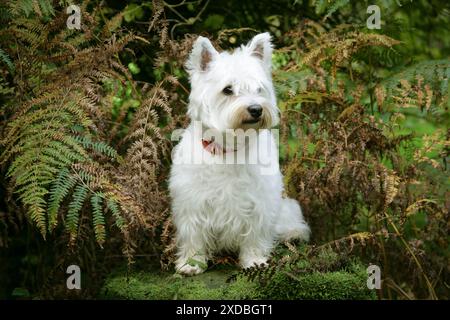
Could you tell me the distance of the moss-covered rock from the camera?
4434 mm

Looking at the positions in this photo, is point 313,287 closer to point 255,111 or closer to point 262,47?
point 255,111

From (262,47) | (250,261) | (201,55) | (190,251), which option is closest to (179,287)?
(190,251)

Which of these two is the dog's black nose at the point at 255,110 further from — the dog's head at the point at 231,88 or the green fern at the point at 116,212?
the green fern at the point at 116,212

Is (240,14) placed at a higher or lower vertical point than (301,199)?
higher

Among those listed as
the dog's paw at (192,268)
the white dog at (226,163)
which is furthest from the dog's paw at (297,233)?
the dog's paw at (192,268)

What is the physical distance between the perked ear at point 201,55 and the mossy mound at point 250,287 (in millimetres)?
1518

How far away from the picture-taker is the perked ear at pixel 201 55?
15.1 feet

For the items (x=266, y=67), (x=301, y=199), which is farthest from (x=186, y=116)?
(x=301, y=199)

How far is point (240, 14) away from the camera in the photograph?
636cm

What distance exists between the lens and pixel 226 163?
473cm

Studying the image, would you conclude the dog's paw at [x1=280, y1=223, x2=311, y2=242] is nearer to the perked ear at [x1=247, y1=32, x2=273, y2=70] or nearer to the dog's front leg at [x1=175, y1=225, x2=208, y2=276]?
the dog's front leg at [x1=175, y1=225, x2=208, y2=276]

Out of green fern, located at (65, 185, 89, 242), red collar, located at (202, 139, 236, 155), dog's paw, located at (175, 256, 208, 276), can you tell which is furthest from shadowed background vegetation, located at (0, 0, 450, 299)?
red collar, located at (202, 139, 236, 155)

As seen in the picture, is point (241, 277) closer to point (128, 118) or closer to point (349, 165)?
point (349, 165)
